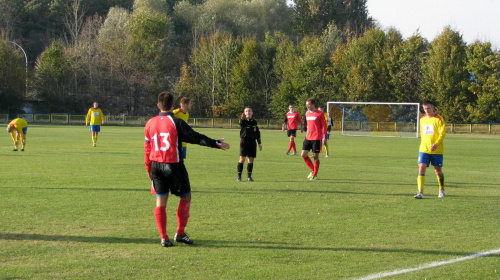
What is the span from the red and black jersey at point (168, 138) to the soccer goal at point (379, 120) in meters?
36.3

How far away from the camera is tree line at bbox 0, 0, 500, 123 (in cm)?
5259

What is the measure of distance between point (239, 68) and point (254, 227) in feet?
177

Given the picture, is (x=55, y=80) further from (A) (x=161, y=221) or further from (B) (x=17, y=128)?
(A) (x=161, y=221)

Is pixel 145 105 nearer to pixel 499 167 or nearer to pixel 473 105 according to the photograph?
pixel 473 105

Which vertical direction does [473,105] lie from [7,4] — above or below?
below

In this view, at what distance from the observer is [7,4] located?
260 ft

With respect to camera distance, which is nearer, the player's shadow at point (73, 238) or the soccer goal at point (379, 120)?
the player's shadow at point (73, 238)

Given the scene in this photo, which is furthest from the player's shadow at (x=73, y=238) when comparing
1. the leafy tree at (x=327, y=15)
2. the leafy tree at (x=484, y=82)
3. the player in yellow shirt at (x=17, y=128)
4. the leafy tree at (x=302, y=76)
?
the leafy tree at (x=327, y=15)

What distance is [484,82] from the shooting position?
2025 inches

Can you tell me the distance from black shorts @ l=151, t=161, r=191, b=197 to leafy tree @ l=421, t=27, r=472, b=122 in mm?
48416

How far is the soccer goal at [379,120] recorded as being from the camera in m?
42.5

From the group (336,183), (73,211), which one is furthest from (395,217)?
(73,211)

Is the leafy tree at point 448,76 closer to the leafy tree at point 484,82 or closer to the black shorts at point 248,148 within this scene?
the leafy tree at point 484,82

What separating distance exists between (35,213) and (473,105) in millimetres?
48494
